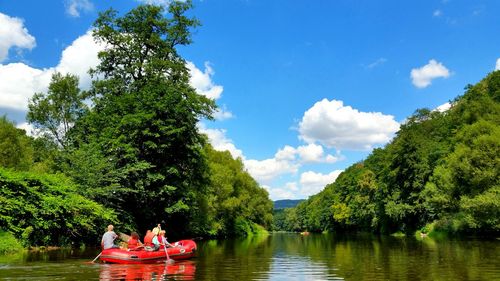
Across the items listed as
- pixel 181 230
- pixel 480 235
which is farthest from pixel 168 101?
pixel 480 235

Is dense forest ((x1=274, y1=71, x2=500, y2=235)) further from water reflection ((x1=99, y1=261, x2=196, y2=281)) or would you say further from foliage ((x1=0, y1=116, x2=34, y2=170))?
foliage ((x1=0, y1=116, x2=34, y2=170))

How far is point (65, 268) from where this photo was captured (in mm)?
16703

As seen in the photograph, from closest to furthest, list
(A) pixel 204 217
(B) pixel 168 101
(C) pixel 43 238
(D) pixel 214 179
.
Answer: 1. (C) pixel 43 238
2. (B) pixel 168 101
3. (A) pixel 204 217
4. (D) pixel 214 179

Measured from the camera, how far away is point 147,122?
34.8 m

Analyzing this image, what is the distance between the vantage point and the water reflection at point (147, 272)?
14.9 m

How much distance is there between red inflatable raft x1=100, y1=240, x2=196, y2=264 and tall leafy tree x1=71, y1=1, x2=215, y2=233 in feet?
33.9

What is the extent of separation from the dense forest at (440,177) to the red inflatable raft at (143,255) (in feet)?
80.1

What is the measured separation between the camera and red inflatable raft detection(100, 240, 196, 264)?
19.2 metres

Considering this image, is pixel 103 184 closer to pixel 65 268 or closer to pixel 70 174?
pixel 70 174

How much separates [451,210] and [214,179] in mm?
24423

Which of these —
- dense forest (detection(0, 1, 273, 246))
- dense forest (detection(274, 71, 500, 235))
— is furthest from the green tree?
dense forest (detection(274, 71, 500, 235))

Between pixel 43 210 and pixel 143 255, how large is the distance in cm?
708

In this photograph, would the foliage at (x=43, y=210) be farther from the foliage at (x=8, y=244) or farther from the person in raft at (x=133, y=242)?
the person in raft at (x=133, y=242)

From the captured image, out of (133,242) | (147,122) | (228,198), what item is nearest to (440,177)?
(228,198)
